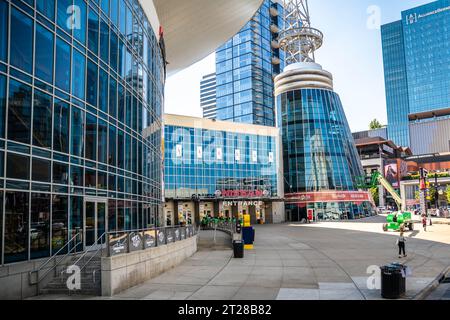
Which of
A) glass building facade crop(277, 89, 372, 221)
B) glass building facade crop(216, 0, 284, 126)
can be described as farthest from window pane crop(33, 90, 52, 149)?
glass building facade crop(216, 0, 284, 126)

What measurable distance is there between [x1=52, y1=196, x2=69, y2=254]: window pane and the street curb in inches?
488

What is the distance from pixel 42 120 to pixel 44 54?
2.48 metres

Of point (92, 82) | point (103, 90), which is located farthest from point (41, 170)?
point (103, 90)

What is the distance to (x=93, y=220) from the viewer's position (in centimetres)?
1953

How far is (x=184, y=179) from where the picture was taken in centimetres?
6775

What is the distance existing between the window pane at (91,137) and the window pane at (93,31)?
3.20 metres

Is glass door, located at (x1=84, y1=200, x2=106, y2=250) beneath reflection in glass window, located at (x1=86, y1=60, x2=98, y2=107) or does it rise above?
beneath

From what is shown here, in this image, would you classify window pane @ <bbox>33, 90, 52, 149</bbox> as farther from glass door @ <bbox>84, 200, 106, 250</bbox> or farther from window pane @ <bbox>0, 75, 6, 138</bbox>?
glass door @ <bbox>84, 200, 106, 250</bbox>

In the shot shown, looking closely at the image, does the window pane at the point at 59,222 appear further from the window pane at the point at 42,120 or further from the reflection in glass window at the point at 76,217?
the window pane at the point at 42,120

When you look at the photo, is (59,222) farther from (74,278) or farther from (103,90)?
(103,90)

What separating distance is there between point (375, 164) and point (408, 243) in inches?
4997

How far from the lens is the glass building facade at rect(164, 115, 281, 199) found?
67438mm

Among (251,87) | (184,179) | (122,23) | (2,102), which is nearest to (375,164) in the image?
(251,87)
